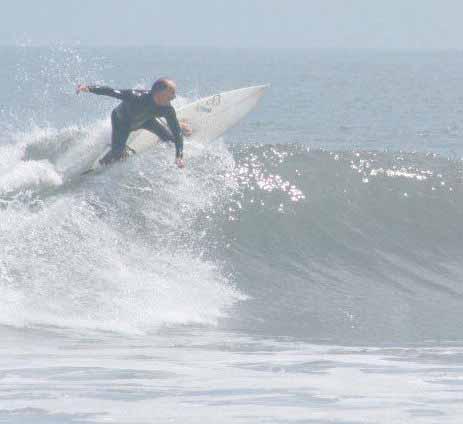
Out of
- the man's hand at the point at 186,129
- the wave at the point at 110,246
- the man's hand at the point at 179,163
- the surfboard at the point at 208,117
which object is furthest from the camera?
the man's hand at the point at 186,129

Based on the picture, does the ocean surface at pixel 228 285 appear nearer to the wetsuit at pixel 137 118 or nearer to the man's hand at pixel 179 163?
the wetsuit at pixel 137 118

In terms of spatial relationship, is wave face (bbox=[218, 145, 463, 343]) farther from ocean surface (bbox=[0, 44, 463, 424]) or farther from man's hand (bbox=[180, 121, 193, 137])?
man's hand (bbox=[180, 121, 193, 137])

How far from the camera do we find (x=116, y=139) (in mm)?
12797

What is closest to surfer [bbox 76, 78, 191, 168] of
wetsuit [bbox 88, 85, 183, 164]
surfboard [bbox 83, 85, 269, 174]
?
wetsuit [bbox 88, 85, 183, 164]

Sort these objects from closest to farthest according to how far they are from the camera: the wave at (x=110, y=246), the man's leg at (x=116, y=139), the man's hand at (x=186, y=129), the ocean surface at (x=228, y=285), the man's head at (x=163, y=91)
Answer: the ocean surface at (x=228, y=285), the wave at (x=110, y=246), the man's head at (x=163, y=91), the man's leg at (x=116, y=139), the man's hand at (x=186, y=129)

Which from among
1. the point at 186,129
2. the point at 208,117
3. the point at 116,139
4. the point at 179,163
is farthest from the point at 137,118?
the point at 208,117

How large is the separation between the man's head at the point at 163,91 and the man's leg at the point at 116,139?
2.29 feet

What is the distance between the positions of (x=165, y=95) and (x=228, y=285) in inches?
86.9

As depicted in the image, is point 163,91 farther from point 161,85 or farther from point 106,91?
point 106,91

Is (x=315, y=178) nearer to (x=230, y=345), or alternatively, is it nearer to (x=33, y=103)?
(x=230, y=345)

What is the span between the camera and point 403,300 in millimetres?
11305

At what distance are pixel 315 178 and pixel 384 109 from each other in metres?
33.8

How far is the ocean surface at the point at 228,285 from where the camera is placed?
22.4 feet

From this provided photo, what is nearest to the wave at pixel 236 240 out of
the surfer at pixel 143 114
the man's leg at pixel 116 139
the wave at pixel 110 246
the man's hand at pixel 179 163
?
the wave at pixel 110 246
